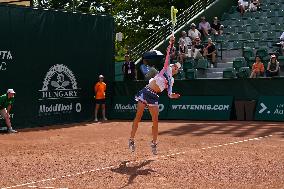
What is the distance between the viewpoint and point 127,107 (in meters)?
23.5

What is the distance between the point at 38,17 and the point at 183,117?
712cm

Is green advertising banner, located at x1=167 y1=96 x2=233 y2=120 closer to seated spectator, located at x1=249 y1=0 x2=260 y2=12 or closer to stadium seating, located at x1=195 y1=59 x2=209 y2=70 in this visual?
stadium seating, located at x1=195 y1=59 x2=209 y2=70

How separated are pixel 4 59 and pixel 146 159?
9727mm

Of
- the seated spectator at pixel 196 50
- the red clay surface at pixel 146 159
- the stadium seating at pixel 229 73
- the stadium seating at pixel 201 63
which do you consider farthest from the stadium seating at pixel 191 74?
the red clay surface at pixel 146 159

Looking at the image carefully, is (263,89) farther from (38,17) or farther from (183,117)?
(38,17)

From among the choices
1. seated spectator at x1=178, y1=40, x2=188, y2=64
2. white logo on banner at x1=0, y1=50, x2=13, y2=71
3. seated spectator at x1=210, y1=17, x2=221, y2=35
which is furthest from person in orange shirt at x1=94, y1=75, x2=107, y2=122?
seated spectator at x1=210, y1=17, x2=221, y2=35

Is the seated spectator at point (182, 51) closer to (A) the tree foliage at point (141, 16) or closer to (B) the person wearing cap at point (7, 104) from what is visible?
(B) the person wearing cap at point (7, 104)

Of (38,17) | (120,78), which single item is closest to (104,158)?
(38,17)

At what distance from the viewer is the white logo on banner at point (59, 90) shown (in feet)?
67.7

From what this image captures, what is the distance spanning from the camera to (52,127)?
66.1 ft

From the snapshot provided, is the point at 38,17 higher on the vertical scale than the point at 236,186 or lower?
higher

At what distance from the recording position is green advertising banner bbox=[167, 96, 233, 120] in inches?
838

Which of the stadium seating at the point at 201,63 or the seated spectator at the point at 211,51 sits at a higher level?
the seated spectator at the point at 211,51

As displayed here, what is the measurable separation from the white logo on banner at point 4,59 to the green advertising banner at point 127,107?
6.21 m
